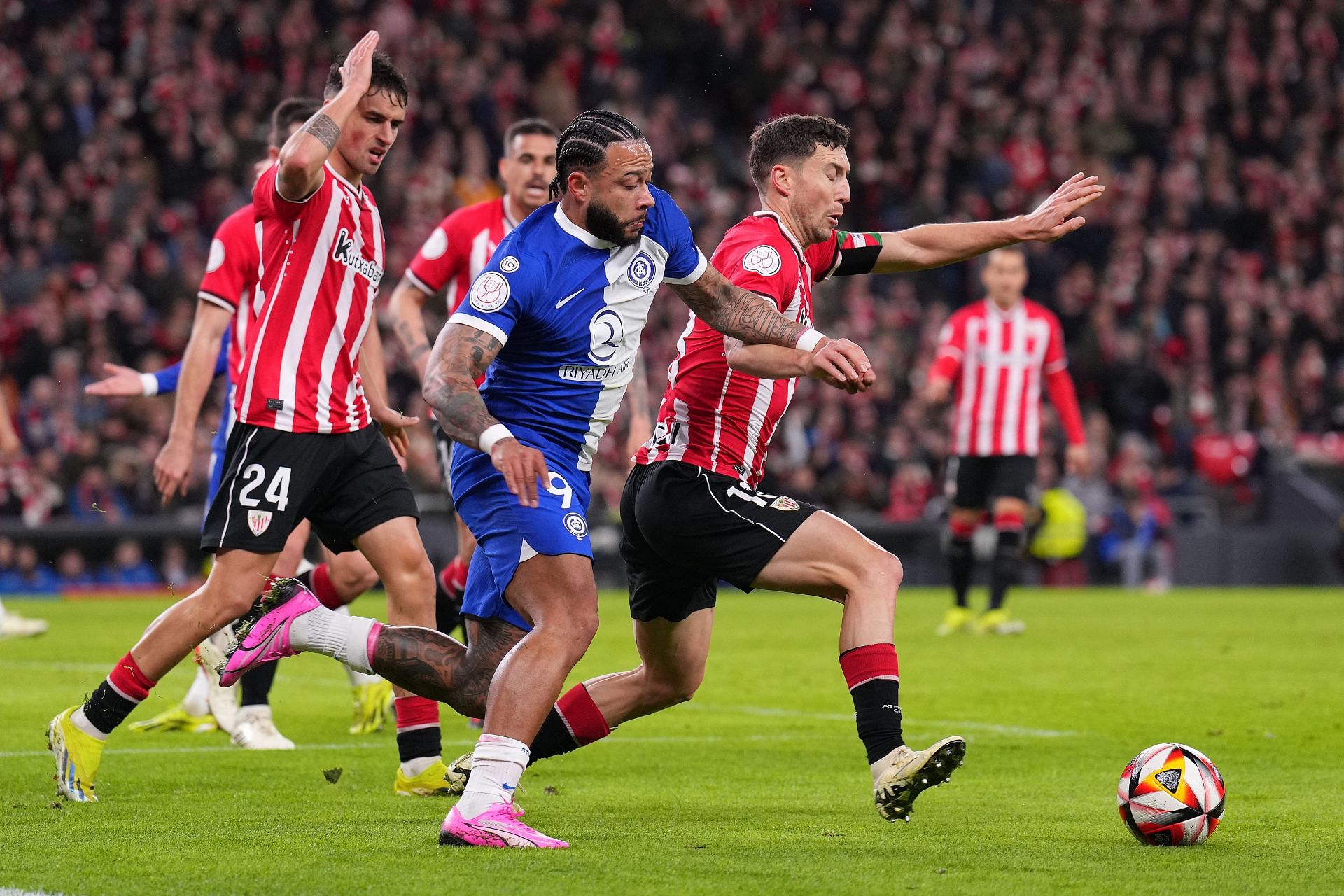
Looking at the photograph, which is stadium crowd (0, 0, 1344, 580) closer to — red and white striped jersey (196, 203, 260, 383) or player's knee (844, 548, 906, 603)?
red and white striped jersey (196, 203, 260, 383)

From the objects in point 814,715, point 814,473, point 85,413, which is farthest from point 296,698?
point 814,473

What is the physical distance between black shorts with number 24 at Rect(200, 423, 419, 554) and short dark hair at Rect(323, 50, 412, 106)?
1.16 metres

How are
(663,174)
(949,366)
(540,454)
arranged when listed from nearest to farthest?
(540,454)
(949,366)
(663,174)

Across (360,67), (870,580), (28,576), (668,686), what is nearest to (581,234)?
(360,67)

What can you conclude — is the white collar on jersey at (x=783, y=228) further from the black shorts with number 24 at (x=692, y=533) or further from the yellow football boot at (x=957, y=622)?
the yellow football boot at (x=957, y=622)

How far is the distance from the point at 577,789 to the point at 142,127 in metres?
16.0

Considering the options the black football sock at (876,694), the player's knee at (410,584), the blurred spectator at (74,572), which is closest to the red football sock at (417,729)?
the player's knee at (410,584)

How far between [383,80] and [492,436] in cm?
189

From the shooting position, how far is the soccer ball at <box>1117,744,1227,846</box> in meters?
5.30

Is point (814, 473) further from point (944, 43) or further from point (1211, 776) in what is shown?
point (1211, 776)

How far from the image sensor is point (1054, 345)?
563 inches

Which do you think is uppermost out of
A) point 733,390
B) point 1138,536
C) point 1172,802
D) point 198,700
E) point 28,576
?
point 733,390

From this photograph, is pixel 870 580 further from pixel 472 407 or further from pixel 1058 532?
pixel 1058 532

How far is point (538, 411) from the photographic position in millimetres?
5410
